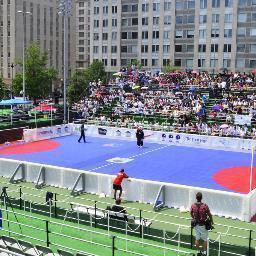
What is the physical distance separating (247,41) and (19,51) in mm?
55329

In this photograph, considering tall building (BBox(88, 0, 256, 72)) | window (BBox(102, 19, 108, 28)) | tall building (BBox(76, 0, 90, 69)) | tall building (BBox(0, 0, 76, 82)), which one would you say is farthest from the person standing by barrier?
tall building (BBox(76, 0, 90, 69))

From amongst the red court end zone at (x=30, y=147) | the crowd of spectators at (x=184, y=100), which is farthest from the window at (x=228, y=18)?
the red court end zone at (x=30, y=147)

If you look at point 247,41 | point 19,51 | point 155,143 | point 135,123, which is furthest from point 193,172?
point 19,51

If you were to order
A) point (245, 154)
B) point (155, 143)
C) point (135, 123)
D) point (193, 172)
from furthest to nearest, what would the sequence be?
point (135, 123) → point (155, 143) → point (245, 154) → point (193, 172)

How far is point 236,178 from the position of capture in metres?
27.0

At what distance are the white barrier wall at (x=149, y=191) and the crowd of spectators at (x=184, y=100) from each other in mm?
18716

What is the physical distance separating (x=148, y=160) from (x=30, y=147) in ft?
34.4

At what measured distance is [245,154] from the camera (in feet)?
115

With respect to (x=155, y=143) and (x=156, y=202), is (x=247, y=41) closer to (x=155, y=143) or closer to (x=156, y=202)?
(x=155, y=143)

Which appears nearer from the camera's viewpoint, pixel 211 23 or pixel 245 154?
pixel 245 154

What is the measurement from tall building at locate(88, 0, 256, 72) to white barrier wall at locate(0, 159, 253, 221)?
5864cm

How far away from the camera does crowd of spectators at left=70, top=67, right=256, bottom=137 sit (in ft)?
136

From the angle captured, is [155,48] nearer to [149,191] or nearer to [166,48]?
[166,48]

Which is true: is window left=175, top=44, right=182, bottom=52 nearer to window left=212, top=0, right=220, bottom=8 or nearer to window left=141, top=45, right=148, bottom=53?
window left=141, top=45, right=148, bottom=53
